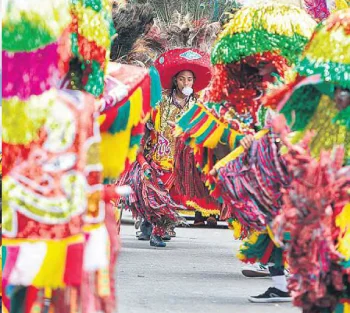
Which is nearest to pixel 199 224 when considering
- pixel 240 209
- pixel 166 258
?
pixel 166 258

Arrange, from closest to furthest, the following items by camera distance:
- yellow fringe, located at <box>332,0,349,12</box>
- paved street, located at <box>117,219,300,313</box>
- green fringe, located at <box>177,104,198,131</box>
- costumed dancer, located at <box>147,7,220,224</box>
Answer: yellow fringe, located at <box>332,0,349,12</box> < paved street, located at <box>117,219,300,313</box> < green fringe, located at <box>177,104,198,131</box> < costumed dancer, located at <box>147,7,220,224</box>

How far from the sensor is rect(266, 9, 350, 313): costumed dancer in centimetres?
496

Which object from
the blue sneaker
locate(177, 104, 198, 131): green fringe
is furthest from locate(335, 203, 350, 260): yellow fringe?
the blue sneaker

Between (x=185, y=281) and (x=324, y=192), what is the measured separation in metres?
3.74

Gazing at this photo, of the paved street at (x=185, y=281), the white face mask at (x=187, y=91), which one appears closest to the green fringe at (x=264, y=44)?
the paved street at (x=185, y=281)

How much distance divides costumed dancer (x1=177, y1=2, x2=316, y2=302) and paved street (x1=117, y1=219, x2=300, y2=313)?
40 cm

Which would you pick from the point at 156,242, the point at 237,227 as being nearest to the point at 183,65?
the point at 156,242

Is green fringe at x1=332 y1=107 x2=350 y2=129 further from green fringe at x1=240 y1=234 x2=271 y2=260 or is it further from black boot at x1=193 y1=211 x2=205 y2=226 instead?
black boot at x1=193 y1=211 x2=205 y2=226

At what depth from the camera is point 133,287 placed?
7965mm

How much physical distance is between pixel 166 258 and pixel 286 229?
5428 mm

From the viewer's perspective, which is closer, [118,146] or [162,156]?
[118,146]

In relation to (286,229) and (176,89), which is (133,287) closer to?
(286,229)

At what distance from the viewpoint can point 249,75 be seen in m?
7.62

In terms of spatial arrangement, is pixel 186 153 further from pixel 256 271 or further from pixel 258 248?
pixel 258 248
